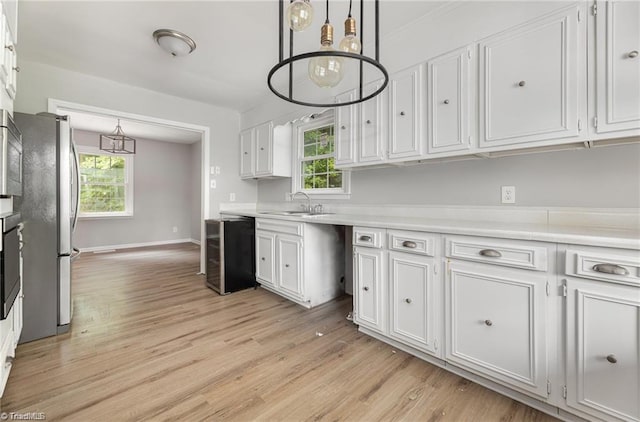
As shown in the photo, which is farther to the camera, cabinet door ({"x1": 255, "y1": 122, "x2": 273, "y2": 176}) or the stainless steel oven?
cabinet door ({"x1": 255, "y1": 122, "x2": 273, "y2": 176})

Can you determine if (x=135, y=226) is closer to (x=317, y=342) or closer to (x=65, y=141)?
(x=65, y=141)

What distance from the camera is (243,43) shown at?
265 centimetres

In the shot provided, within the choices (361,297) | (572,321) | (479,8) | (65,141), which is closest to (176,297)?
(65,141)

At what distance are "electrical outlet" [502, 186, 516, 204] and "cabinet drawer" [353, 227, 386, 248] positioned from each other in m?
0.87

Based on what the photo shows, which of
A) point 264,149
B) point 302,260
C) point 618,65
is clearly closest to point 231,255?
point 302,260

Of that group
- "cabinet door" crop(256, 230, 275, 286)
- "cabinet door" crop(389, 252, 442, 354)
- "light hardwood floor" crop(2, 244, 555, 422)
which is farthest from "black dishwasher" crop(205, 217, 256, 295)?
"cabinet door" crop(389, 252, 442, 354)

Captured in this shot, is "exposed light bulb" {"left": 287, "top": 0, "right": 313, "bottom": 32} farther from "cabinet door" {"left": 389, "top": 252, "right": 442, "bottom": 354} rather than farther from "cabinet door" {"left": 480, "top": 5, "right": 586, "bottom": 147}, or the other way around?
"cabinet door" {"left": 389, "top": 252, "right": 442, "bottom": 354}

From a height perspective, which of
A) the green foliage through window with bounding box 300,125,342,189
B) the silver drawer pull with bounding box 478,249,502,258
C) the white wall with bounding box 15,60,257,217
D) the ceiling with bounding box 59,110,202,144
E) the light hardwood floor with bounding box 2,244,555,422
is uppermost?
the ceiling with bounding box 59,110,202,144

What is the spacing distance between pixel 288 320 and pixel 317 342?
1.52 feet

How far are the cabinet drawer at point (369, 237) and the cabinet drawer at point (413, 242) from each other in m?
0.08

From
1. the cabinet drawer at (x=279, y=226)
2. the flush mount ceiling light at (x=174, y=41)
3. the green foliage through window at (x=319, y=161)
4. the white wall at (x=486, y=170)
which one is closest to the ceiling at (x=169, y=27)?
the flush mount ceiling light at (x=174, y=41)

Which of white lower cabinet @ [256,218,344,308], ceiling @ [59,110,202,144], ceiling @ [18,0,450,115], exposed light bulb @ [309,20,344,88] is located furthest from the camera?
ceiling @ [59,110,202,144]

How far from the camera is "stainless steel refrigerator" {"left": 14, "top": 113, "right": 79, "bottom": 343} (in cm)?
214

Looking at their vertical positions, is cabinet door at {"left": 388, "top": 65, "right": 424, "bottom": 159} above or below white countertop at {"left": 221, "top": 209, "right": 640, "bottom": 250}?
above
